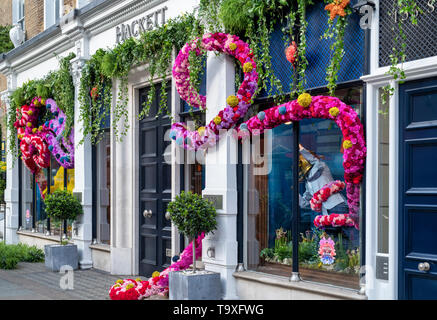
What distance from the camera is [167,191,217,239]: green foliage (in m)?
7.68

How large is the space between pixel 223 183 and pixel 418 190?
3066 mm

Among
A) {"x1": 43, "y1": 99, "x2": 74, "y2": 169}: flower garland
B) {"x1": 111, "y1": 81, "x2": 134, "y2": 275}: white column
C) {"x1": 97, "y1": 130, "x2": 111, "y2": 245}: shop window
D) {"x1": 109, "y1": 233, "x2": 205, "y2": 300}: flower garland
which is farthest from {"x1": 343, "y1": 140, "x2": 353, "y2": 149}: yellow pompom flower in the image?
{"x1": 43, "y1": 99, "x2": 74, "y2": 169}: flower garland

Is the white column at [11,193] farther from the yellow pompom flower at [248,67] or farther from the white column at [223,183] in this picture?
the yellow pompom flower at [248,67]

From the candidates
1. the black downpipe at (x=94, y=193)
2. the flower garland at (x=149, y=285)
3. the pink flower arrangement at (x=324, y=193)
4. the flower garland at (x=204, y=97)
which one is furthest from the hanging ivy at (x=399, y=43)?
the black downpipe at (x=94, y=193)

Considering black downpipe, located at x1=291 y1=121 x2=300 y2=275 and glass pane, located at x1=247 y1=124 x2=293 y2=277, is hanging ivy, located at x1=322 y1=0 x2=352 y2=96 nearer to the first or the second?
black downpipe, located at x1=291 y1=121 x2=300 y2=275

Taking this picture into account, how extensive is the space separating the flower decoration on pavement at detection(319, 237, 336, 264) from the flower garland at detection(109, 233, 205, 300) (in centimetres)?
211

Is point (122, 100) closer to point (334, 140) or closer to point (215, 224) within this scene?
point (215, 224)

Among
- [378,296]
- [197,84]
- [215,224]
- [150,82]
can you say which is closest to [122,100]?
[150,82]

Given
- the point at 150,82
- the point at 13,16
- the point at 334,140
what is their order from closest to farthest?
1. the point at 334,140
2. the point at 150,82
3. the point at 13,16

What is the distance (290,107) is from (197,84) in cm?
213

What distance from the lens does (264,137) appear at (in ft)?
26.1

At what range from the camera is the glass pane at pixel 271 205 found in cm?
763

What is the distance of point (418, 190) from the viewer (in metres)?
5.85

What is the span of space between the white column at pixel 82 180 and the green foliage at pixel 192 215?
4637 mm
